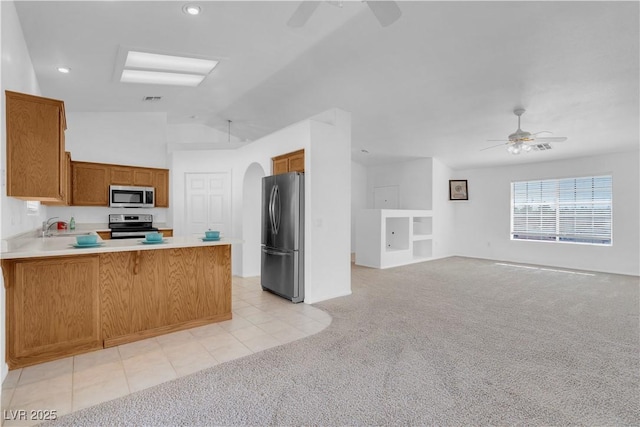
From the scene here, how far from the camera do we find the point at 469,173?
336 inches

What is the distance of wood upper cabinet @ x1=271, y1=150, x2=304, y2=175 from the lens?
4.39 m

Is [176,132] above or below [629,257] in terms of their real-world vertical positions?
above

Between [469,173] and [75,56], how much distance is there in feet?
27.6

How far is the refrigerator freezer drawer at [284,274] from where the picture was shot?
4.25m

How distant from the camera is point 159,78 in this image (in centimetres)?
437

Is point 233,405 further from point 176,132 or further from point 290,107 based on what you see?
point 176,132

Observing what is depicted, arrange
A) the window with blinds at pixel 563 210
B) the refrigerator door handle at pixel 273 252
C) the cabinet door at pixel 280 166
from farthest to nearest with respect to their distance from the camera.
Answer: the window with blinds at pixel 563 210 < the cabinet door at pixel 280 166 < the refrigerator door handle at pixel 273 252

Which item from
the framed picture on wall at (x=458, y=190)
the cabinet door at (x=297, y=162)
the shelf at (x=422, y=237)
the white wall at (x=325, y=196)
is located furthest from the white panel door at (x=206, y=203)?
the framed picture on wall at (x=458, y=190)

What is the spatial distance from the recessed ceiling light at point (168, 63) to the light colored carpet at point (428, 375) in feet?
11.0

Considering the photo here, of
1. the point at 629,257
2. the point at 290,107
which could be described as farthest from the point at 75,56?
the point at 629,257

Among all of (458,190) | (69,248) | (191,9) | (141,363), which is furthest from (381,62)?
(458,190)

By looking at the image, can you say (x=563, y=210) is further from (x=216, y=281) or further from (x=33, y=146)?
(x=33, y=146)

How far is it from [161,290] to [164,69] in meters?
2.77

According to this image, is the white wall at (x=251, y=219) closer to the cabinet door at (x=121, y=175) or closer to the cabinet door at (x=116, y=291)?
the cabinet door at (x=121, y=175)
